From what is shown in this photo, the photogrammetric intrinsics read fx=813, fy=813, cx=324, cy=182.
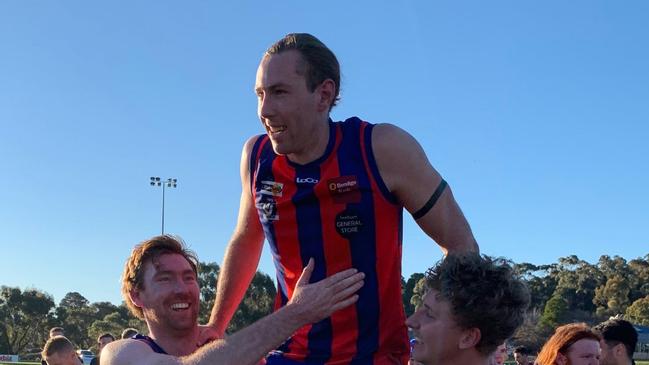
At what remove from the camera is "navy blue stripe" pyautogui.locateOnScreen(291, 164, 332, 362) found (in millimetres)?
3721

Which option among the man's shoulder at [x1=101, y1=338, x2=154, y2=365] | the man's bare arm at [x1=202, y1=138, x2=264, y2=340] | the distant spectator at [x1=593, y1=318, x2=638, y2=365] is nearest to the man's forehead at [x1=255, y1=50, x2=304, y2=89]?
the man's bare arm at [x1=202, y1=138, x2=264, y2=340]

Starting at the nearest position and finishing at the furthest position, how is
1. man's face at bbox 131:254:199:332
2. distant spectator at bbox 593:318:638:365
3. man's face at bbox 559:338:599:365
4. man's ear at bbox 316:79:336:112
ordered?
man's ear at bbox 316:79:336:112 → man's face at bbox 131:254:199:332 → man's face at bbox 559:338:599:365 → distant spectator at bbox 593:318:638:365

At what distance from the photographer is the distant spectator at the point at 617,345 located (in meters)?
7.31

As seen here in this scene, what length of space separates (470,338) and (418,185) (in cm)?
72

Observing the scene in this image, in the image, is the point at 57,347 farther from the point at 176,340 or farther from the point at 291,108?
the point at 291,108

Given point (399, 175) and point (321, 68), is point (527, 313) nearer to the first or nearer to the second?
point (399, 175)

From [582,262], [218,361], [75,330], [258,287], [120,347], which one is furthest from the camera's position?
[582,262]

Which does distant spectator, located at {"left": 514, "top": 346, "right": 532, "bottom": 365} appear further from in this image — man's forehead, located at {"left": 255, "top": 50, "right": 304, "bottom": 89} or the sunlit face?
man's forehead, located at {"left": 255, "top": 50, "right": 304, "bottom": 89}

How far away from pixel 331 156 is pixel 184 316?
1.44m

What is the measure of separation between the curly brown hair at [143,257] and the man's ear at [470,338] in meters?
1.86

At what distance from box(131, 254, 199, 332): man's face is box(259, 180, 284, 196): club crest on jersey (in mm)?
981

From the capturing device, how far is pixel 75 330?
7931cm

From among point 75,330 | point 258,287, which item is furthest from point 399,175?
point 75,330

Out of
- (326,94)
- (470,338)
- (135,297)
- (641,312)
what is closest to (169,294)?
(135,297)
